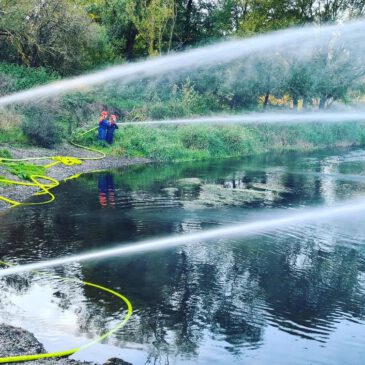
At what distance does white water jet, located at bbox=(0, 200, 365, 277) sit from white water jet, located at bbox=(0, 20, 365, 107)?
55.9 ft

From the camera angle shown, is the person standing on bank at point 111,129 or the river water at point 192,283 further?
the person standing on bank at point 111,129

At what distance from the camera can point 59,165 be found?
25.0 metres

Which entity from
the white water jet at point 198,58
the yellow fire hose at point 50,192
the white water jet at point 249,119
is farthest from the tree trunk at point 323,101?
the yellow fire hose at point 50,192

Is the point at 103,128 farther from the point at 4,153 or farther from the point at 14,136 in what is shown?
the point at 4,153

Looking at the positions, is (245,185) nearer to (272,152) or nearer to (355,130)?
(272,152)

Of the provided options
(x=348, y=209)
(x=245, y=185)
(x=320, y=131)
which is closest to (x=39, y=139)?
(x=245, y=185)

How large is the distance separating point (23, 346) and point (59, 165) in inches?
707

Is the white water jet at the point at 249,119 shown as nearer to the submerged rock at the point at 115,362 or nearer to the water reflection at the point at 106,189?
the water reflection at the point at 106,189

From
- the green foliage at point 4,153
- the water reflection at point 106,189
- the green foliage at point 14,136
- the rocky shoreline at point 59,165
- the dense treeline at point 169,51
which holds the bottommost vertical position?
the water reflection at point 106,189

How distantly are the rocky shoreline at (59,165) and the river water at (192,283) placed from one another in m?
1.26

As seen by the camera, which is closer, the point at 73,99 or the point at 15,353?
the point at 15,353

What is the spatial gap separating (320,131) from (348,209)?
2847 cm

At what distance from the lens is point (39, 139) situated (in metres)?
27.4

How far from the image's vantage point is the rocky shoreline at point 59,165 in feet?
61.6
